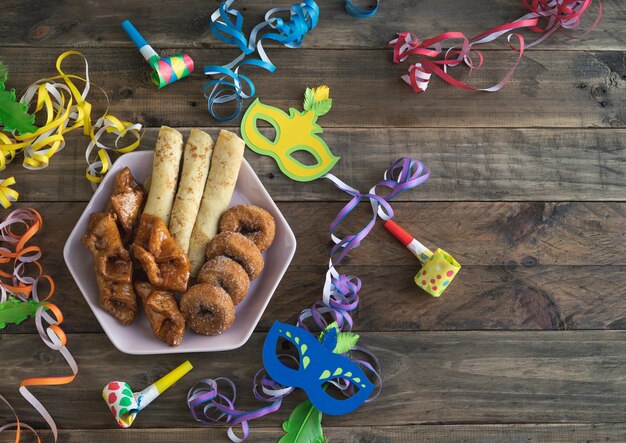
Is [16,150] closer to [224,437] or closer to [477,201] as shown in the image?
[224,437]

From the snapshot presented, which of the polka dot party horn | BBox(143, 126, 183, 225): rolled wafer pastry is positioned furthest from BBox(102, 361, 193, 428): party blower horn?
the polka dot party horn

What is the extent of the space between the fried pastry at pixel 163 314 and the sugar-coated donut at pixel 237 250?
0.15 meters

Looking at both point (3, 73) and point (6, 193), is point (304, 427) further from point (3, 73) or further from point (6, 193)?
point (3, 73)

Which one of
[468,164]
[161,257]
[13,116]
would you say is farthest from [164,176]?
[468,164]

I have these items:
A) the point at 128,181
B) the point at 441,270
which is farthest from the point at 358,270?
the point at 128,181

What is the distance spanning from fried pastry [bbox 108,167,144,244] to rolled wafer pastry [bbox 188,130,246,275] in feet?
0.50

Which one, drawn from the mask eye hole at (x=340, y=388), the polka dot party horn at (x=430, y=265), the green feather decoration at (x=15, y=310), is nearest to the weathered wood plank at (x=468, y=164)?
the polka dot party horn at (x=430, y=265)

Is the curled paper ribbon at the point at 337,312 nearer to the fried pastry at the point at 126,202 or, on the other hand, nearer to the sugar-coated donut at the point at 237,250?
the sugar-coated donut at the point at 237,250

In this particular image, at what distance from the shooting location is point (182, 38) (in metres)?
1.77

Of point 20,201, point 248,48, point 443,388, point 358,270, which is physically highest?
point 248,48

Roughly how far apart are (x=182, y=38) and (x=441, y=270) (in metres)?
0.97

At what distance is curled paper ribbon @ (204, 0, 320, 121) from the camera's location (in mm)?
1720

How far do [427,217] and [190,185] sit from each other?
0.64m

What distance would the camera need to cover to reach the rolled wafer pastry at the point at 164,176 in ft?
5.11
